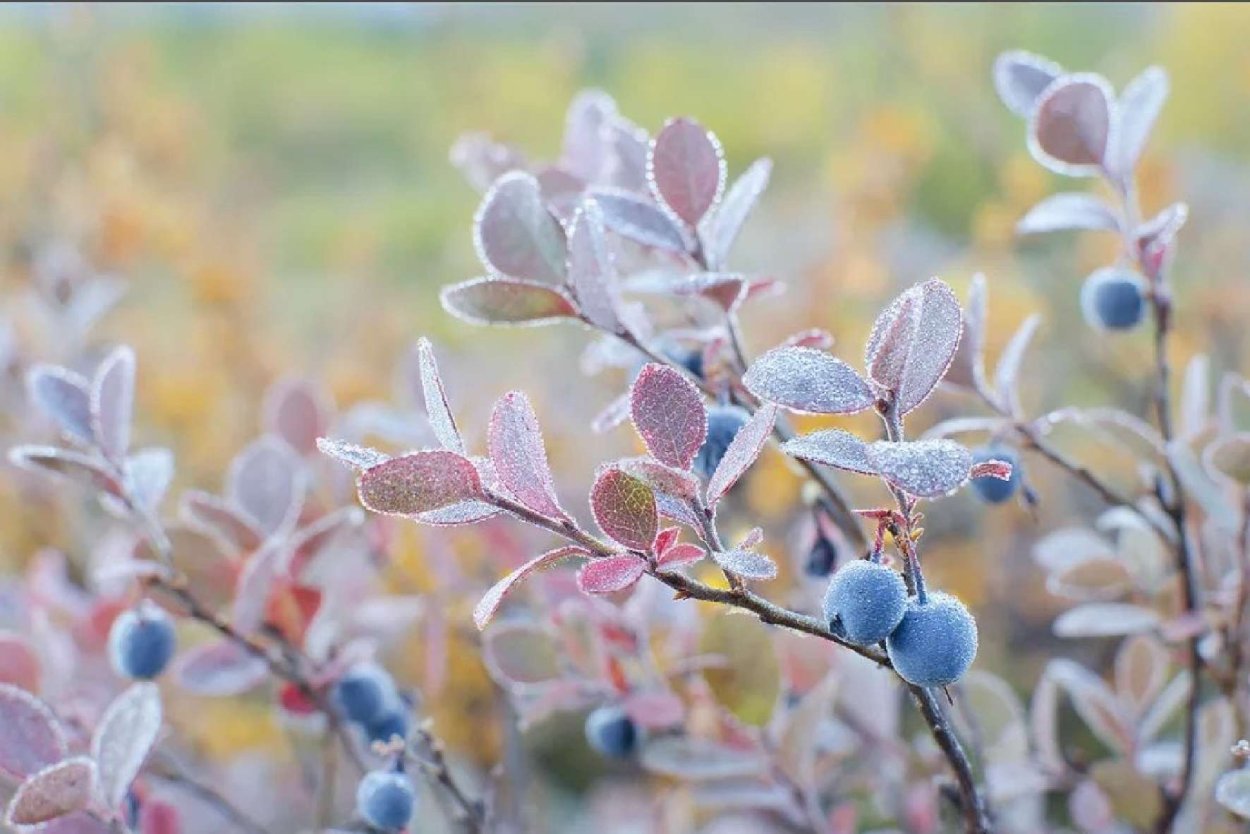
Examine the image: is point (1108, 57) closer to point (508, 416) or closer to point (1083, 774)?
point (1083, 774)

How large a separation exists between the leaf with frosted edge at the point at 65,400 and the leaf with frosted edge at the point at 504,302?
26 cm

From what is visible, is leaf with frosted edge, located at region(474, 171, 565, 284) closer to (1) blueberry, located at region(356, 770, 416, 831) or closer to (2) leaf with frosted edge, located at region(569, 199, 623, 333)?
(2) leaf with frosted edge, located at region(569, 199, 623, 333)

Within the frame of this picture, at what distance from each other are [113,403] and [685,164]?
0.32 meters

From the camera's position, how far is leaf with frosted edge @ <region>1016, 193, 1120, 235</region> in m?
Result: 0.63

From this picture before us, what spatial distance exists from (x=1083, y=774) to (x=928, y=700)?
404 millimetres

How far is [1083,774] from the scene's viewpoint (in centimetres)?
77

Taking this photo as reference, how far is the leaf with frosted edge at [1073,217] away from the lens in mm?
630

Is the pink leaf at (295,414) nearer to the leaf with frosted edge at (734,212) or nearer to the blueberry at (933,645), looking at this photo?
the leaf with frosted edge at (734,212)

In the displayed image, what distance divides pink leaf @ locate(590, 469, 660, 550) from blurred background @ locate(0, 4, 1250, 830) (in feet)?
1.93

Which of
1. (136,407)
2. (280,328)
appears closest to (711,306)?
(136,407)

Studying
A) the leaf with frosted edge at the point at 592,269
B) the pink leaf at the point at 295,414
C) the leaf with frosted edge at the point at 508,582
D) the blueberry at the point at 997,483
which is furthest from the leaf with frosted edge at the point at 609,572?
the pink leaf at the point at 295,414

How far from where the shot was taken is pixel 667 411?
0.43m

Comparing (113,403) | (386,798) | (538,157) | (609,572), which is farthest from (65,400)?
(538,157)

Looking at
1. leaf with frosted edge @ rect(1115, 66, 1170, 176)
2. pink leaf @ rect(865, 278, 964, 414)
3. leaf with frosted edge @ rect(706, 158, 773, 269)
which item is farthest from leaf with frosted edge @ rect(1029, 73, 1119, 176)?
pink leaf @ rect(865, 278, 964, 414)
